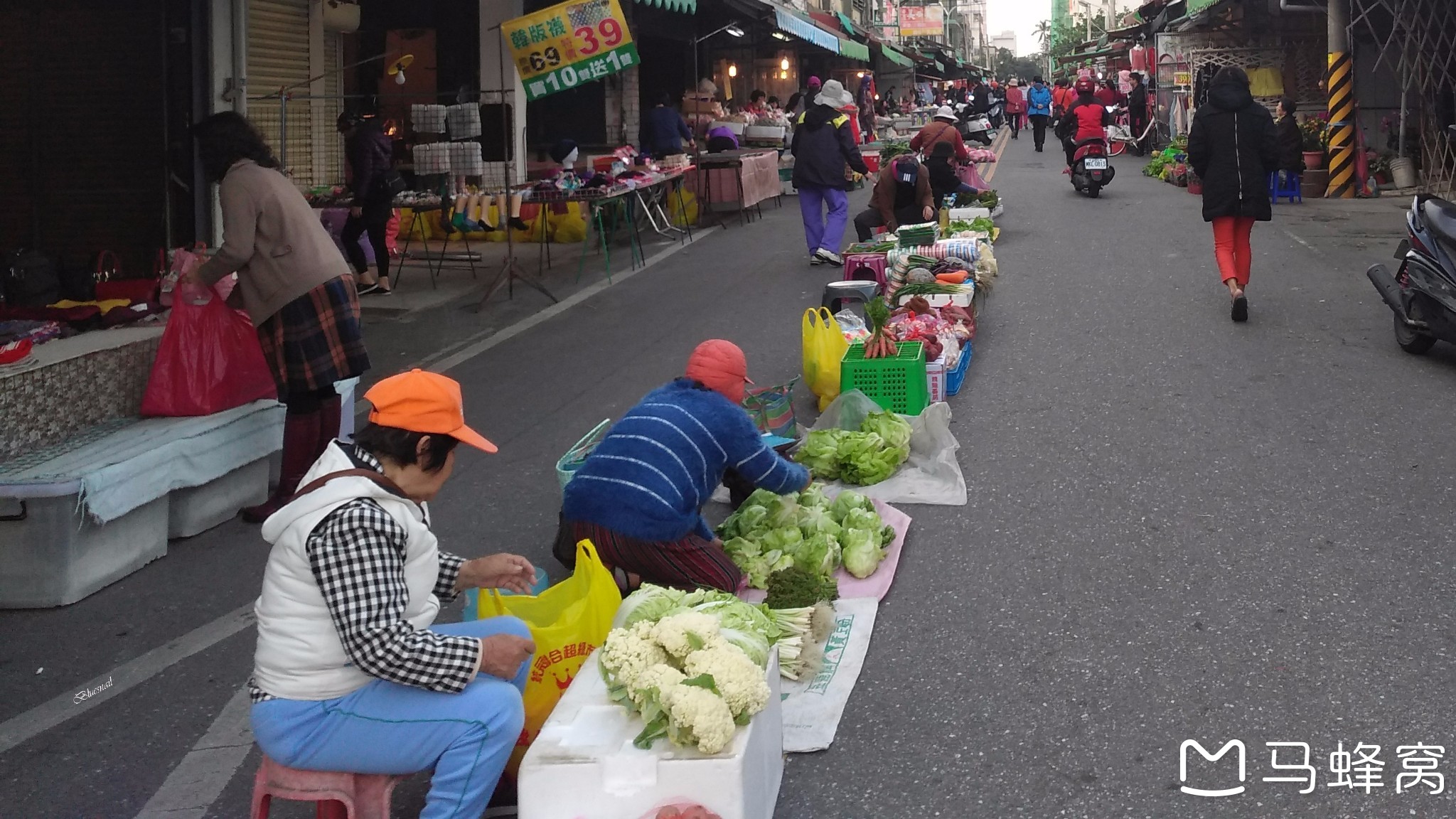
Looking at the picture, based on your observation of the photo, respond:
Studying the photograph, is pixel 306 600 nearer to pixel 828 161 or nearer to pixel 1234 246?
pixel 1234 246

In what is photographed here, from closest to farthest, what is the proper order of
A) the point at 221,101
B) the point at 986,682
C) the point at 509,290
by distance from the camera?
the point at 986,682 → the point at 221,101 → the point at 509,290

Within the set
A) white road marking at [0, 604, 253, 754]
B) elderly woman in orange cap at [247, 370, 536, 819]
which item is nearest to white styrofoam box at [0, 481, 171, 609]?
white road marking at [0, 604, 253, 754]

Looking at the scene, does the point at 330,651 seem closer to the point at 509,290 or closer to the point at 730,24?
the point at 509,290

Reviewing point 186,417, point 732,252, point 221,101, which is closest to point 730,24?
point 732,252

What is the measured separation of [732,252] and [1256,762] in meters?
11.8

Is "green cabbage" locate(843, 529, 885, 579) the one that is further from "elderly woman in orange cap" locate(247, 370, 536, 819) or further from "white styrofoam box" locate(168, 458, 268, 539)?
"white styrofoam box" locate(168, 458, 268, 539)

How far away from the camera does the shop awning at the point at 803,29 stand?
22047 millimetres

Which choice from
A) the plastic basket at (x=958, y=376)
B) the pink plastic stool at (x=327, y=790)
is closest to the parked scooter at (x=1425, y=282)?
the plastic basket at (x=958, y=376)

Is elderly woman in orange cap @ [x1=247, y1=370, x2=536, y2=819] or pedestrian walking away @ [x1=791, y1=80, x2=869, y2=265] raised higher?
pedestrian walking away @ [x1=791, y1=80, x2=869, y2=265]

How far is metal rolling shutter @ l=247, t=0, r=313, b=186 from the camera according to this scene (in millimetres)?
12523

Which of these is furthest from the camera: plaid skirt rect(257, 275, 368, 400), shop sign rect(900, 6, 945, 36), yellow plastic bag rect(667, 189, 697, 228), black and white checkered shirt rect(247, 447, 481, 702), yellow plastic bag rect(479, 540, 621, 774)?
shop sign rect(900, 6, 945, 36)

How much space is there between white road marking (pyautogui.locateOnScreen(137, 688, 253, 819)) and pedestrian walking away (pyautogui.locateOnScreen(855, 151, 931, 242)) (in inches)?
374

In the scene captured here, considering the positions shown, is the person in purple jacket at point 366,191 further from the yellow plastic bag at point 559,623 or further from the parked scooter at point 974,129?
the parked scooter at point 974,129

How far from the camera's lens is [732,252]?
15.2 m
